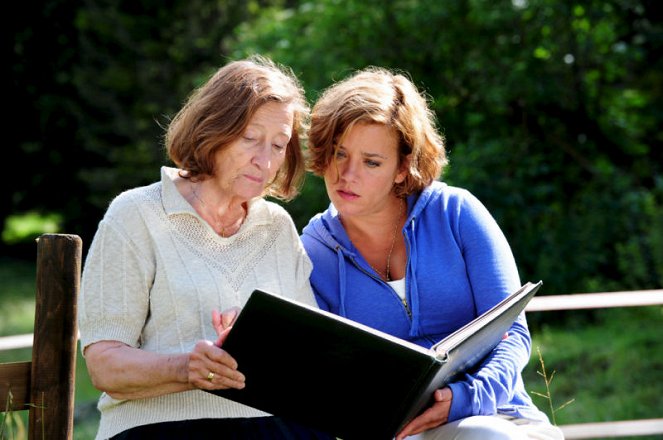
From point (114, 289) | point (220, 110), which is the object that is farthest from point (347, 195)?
point (114, 289)

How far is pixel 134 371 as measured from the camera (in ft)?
7.73

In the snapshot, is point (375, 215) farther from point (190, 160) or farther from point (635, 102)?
point (635, 102)

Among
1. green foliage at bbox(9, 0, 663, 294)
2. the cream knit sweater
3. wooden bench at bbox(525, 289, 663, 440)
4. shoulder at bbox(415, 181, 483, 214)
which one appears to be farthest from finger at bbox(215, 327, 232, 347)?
green foliage at bbox(9, 0, 663, 294)

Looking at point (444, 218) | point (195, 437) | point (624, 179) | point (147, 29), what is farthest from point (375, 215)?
point (147, 29)

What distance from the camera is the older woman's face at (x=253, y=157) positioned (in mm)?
2656

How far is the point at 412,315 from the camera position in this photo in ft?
9.45

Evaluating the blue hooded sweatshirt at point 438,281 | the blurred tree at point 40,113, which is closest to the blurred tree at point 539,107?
the blue hooded sweatshirt at point 438,281

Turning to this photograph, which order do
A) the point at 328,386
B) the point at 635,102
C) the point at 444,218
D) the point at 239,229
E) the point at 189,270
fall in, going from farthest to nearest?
the point at 635,102 < the point at 444,218 < the point at 239,229 < the point at 189,270 < the point at 328,386

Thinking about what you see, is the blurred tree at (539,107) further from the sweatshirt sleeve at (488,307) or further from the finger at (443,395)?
the finger at (443,395)

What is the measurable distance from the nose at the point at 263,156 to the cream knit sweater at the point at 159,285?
0.21 metres

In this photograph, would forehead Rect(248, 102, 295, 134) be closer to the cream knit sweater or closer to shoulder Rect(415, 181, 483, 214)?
the cream knit sweater

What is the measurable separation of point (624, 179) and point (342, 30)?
289 centimetres

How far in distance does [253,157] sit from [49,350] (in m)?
0.71

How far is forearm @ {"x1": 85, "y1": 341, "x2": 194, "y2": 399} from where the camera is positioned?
233 cm
